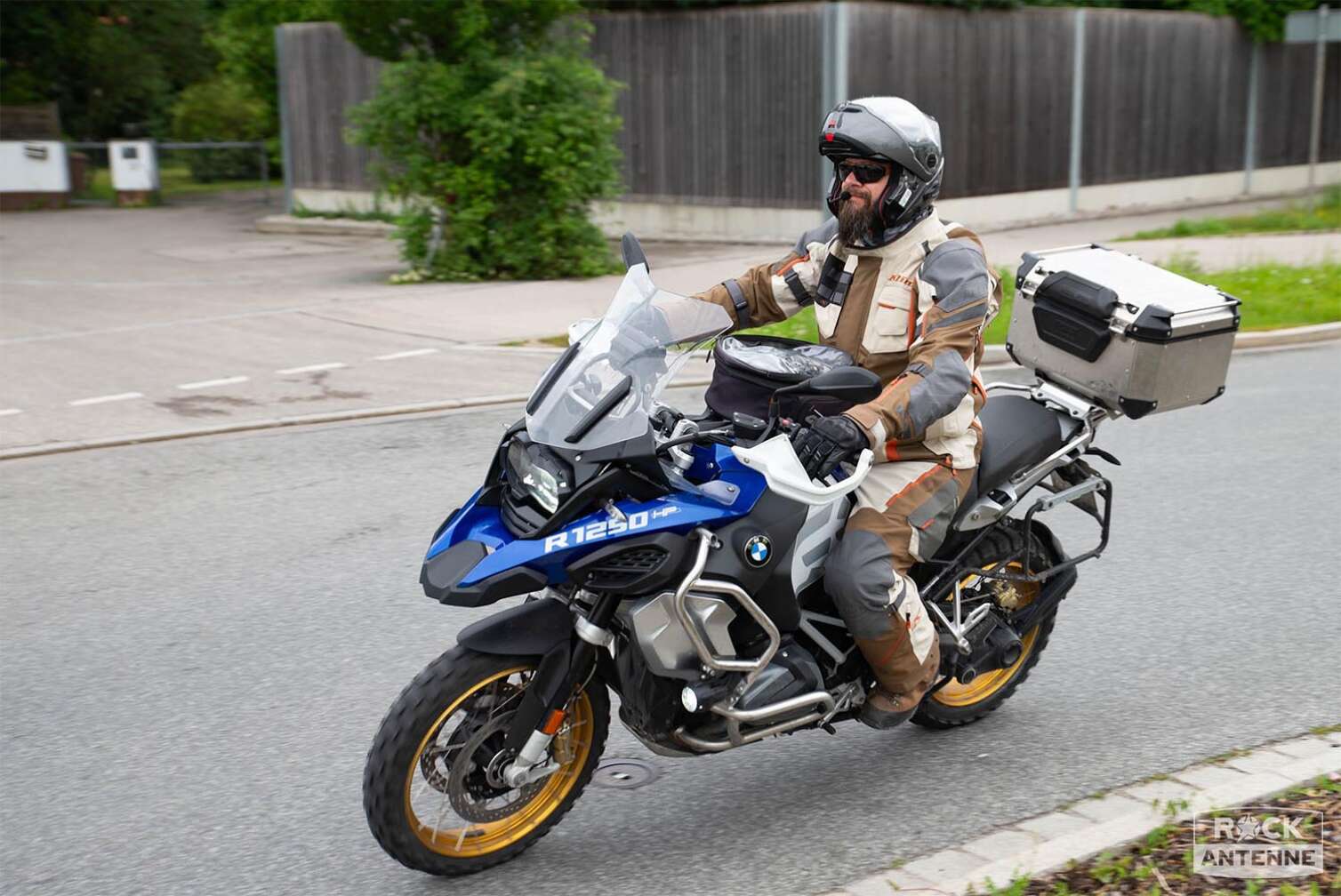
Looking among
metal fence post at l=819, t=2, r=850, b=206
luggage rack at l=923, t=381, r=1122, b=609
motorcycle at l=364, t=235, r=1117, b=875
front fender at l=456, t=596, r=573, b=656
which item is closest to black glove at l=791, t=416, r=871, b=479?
motorcycle at l=364, t=235, r=1117, b=875

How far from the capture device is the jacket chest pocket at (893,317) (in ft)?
13.6

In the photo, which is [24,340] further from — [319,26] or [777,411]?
[319,26]

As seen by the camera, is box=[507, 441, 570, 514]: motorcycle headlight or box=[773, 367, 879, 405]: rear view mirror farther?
box=[507, 441, 570, 514]: motorcycle headlight

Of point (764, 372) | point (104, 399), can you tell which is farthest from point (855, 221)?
point (104, 399)

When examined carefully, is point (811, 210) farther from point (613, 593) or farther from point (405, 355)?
point (613, 593)

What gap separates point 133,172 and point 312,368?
1771 cm

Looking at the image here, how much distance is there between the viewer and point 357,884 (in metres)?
3.89

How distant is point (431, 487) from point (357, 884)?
408 cm

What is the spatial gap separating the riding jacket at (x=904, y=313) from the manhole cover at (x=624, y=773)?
126 cm

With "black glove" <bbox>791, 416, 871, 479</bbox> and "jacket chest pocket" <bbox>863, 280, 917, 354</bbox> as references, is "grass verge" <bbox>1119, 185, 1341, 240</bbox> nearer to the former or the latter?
"jacket chest pocket" <bbox>863, 280, 917, 354</bbox>

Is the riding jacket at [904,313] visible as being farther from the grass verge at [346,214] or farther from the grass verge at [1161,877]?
the grass verge at [346,214]

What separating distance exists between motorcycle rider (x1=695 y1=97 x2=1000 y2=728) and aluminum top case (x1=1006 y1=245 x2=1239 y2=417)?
0.47 metres

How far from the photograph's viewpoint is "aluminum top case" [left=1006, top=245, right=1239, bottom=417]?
4.45m

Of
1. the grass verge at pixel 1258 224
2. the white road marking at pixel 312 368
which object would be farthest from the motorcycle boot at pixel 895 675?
the grass verge at pixel 1258 224
